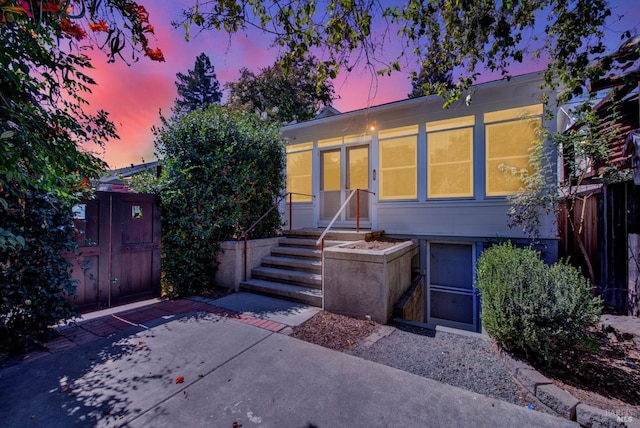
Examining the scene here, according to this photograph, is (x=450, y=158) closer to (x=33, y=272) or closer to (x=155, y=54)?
(x=155, y=54)

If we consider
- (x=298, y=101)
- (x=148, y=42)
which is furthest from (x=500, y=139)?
(x=298, y=101)

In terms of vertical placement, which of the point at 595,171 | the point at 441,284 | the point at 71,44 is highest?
the point at 71,44

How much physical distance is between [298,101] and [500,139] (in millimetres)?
13782

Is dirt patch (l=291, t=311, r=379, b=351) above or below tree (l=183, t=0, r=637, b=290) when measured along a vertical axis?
below

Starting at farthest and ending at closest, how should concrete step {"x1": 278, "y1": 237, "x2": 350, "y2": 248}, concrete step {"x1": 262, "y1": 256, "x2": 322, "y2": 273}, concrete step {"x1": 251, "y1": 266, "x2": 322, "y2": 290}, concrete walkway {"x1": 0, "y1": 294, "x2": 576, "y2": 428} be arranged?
1. concrete step {"x1": 278, "y1": 237, "x2": 350, "y2": 248}
2. concrete step {"x1": 262, "y1": 256, "x2": 322, "y2": 273}
3. concrete step {"x1": 251, "y1": 266, "x2": 322, "y2": 290}
4. concrete walkway {"x1": 0, "y1": 294, "x2": 576, "y2": 428}

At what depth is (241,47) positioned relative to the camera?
12.2 ft

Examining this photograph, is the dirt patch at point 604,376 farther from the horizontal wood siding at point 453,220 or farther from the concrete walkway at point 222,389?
the horizontal wood siding at point 453,220

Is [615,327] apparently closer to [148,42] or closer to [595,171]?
[595,171]

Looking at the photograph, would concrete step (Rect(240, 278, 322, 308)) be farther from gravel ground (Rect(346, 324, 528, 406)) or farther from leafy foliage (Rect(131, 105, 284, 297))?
gravel ground (Rect(346, 324, 528, 406))

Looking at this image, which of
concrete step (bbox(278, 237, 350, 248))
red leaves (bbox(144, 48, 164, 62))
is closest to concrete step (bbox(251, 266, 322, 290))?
concrete step (bbox(278, 237, 350, 248))

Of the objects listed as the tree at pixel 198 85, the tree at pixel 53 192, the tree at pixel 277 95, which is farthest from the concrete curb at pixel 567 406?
the tree at pixel 198 85

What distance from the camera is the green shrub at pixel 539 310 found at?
2500mm

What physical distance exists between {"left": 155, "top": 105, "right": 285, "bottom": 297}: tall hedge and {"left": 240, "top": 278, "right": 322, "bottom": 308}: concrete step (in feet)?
2.91

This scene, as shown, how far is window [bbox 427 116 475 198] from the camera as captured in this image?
6414 millimetres
